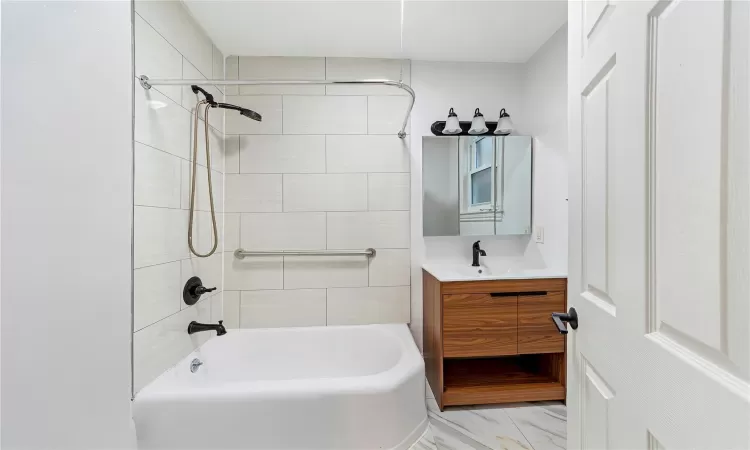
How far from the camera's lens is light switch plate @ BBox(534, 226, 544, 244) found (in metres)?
2.13

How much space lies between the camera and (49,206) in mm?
601

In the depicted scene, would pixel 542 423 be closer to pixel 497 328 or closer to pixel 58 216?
pixel 497 328

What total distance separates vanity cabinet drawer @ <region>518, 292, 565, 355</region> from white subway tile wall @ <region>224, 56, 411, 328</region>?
2.49ft

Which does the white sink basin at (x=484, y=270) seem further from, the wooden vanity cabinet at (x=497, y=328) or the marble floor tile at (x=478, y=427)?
the marble floor tile at (x=478, y=427)

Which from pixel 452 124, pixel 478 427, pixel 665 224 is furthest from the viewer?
pixel 452 124

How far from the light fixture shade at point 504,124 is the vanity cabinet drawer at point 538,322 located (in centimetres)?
111

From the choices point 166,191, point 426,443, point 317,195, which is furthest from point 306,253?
point 426,443

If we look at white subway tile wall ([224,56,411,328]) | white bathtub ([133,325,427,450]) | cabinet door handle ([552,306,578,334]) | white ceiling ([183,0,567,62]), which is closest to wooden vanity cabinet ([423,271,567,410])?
white bathtub ([133,325,427,450])

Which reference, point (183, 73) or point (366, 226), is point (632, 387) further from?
point (183, 73)

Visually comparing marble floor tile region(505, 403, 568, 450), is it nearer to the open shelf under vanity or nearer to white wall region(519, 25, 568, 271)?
the open shelf under vanity

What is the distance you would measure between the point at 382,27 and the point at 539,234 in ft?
5.66

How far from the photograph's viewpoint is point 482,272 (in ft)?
7.13

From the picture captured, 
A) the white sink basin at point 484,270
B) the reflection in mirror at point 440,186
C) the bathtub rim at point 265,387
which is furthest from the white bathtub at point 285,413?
the reflection in mirror at point 440,186

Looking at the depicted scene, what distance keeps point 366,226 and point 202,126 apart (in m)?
1.21
